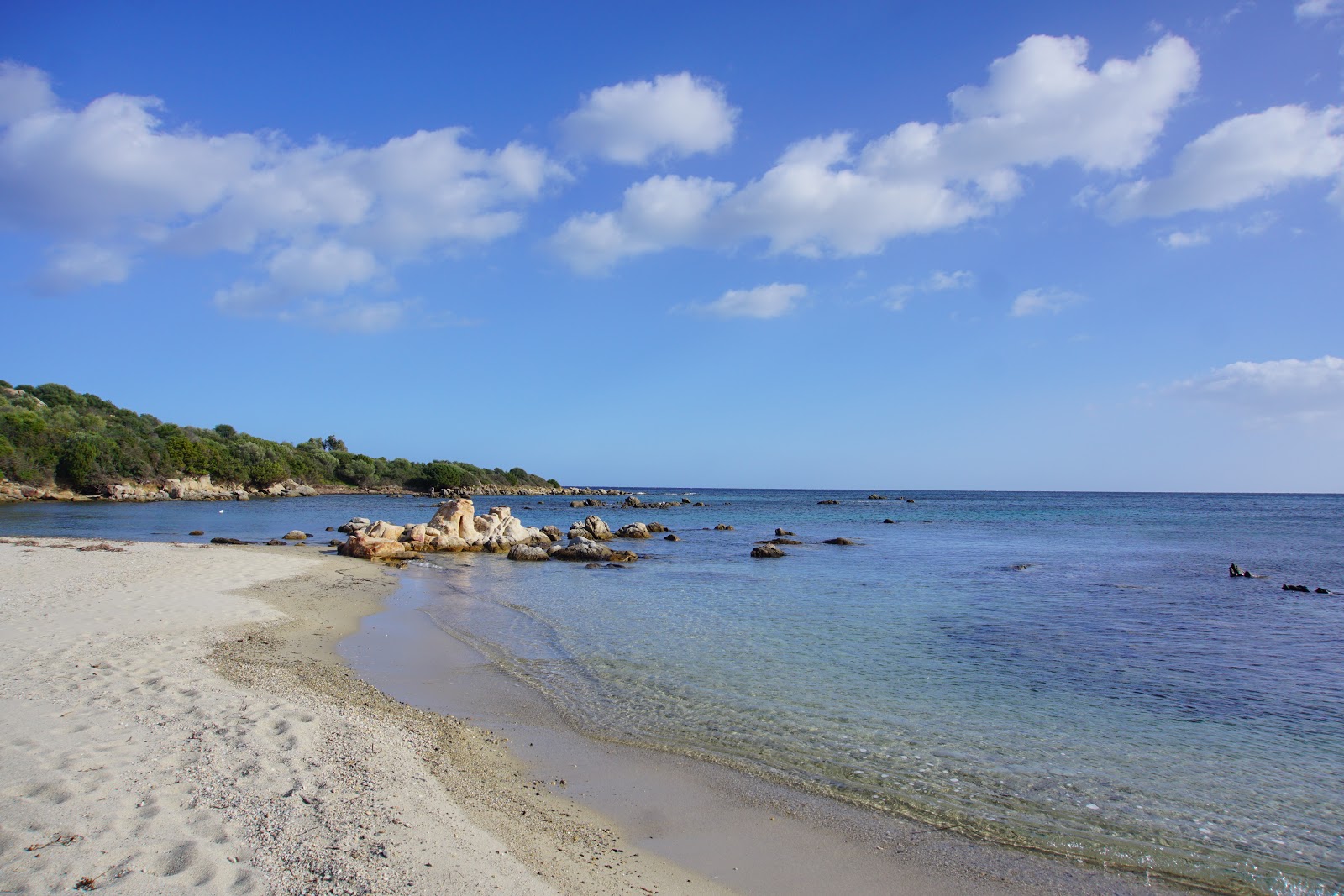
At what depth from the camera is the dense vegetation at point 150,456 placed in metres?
74.0

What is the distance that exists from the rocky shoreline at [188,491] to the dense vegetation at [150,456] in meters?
1.06

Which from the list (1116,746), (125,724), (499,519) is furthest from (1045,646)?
(499,519)

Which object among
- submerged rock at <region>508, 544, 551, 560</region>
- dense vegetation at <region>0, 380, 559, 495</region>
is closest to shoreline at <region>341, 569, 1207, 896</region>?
submerged rock at <region>508, 544, 551, 560</region>

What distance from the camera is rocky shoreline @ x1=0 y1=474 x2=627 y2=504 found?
69188mm

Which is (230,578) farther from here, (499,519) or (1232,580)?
(1232,580)

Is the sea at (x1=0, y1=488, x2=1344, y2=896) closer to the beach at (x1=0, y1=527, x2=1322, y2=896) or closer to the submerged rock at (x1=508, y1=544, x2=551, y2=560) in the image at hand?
the beach at (x1=0, y1=527, x2=1322, y2=896)

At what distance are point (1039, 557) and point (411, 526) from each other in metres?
30.3

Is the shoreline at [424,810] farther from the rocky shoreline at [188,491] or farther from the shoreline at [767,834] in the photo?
the rocky shoreline at [188,491]

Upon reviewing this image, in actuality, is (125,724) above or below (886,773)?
above

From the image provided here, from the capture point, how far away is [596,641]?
14719mm

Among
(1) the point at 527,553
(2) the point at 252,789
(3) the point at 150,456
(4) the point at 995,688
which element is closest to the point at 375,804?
Answer: (2) the point at 252,789

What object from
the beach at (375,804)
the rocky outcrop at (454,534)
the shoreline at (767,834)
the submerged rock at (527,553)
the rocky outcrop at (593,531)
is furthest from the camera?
the rocky outcrop at (593,531)

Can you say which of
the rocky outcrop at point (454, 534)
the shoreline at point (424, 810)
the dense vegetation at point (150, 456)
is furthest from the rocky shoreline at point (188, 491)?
the shoreline at point (424, 810)

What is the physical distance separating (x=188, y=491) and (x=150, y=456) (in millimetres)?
7138
